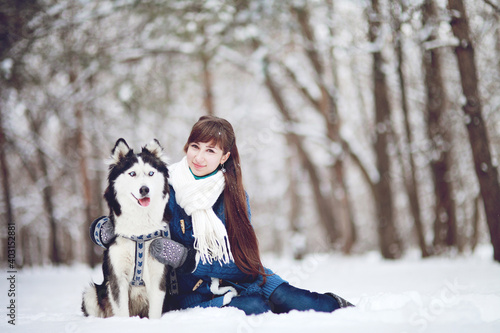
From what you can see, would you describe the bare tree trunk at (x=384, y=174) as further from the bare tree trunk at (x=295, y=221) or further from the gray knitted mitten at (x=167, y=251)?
the gray knitted mitten at (x=167, y=251)

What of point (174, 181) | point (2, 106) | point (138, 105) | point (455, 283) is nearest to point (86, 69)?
point (138, 105)

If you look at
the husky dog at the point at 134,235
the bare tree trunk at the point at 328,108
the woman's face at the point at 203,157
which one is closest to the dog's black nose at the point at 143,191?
the husky dog at the point at 134,235

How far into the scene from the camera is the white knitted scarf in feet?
10.3

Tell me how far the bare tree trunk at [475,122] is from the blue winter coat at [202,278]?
4051mm

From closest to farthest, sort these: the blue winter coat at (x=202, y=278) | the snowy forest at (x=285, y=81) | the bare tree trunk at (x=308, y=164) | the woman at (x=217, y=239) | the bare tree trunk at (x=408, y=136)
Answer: the woman at (x=217, y=239) < the blue winter coat at (x=202, y=278) < the snowy forest at (x=285, y=81) < the bare tree trunk at (x=408, y=136) < the bare tree trunk at (x=308, y=164)

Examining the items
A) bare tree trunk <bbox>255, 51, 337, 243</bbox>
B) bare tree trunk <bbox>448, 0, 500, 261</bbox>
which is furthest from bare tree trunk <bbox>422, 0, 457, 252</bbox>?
bare tree trunk <bbox>255, 51, 337, 243</bbox>

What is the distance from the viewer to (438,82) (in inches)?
334

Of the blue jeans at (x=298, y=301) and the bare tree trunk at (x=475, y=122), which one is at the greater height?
the bare tree trunk at (x=475, y=122)

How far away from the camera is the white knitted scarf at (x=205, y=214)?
10.3 ft

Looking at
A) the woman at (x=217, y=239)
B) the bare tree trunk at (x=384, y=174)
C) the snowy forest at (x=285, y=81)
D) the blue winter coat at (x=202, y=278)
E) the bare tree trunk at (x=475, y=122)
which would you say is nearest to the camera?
the woman at (x=217, y=239)

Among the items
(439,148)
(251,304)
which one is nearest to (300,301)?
(251,304)

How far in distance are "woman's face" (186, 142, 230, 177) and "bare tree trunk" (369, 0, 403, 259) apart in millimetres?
6924

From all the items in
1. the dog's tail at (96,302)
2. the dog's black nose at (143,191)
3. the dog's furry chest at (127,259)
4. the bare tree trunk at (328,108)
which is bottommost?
the dog's tail at (96,302)

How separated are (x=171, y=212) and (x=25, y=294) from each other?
3.32m
